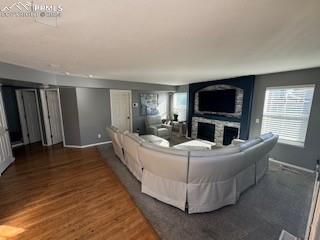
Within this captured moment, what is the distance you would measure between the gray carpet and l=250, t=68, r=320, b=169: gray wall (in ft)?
2.48

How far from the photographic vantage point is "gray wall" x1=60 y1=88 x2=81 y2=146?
4.71m

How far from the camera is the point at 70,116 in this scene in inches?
192

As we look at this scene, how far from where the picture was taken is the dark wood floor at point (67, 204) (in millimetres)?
1782

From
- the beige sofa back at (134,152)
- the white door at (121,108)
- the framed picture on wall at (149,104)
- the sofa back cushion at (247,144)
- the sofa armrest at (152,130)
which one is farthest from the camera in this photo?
the framed picture on wall at (149,104)

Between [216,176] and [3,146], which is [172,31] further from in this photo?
[3,146]

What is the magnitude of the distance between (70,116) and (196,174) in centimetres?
470

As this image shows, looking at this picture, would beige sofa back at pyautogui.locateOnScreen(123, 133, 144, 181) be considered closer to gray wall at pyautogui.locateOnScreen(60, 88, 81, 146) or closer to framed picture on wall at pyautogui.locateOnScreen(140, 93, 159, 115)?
gray wall at pyautogui.locateOnScreen(60, 88, 81, 146)

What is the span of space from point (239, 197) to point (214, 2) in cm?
272

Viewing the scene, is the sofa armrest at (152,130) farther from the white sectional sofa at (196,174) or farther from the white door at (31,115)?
the white door at (31,115)

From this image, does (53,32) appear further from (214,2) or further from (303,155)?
(303,155)

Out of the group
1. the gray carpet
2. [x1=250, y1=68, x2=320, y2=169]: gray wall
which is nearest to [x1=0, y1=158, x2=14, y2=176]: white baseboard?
the gray carpet

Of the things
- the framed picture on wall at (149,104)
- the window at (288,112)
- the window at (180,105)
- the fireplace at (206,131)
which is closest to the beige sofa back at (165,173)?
the window at (288,112)

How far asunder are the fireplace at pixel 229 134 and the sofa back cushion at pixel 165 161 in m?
3.41

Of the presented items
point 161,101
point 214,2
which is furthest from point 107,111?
point 214,2
